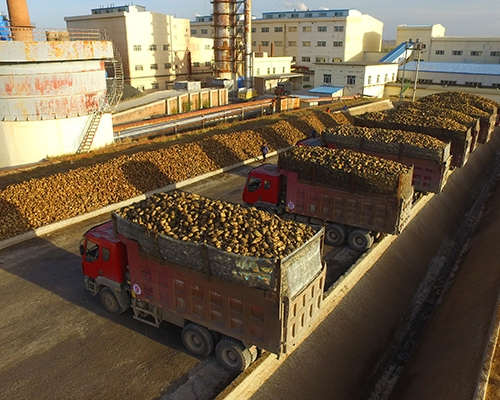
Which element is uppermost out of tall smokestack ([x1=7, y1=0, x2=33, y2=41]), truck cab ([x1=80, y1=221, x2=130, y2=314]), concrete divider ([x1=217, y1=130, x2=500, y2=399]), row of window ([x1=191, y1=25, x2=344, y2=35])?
row of window ([x1=191, y1=25, x2=344, y2=35])

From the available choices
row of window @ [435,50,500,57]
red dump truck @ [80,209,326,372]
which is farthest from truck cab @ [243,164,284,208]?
row of window @ [435,50,500,57]

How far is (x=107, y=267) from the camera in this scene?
10.6 meters

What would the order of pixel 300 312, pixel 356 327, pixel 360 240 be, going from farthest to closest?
pixel 360 240 → pixel 356 327 → pixel 300 312

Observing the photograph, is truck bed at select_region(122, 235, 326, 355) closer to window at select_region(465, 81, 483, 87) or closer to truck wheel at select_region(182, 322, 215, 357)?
truck wheel at select_region(182, 322, 215, 357)

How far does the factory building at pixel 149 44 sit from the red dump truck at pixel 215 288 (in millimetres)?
52882

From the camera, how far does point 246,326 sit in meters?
8.42

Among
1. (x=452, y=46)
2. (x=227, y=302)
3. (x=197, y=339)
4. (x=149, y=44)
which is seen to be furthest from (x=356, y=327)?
(x=452, y=46)

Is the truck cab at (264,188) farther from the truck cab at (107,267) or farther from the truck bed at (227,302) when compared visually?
the truck bed at (227,302)

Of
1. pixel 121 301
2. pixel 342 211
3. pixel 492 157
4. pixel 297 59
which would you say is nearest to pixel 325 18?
pixel 297 59

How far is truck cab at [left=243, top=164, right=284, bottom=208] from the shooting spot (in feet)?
53.2

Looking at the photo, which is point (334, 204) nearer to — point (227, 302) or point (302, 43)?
point (227, 302)

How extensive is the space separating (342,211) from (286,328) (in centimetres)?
768

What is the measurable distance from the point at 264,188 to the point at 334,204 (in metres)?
3.07

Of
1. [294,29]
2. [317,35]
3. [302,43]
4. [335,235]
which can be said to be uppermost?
[294,29]
